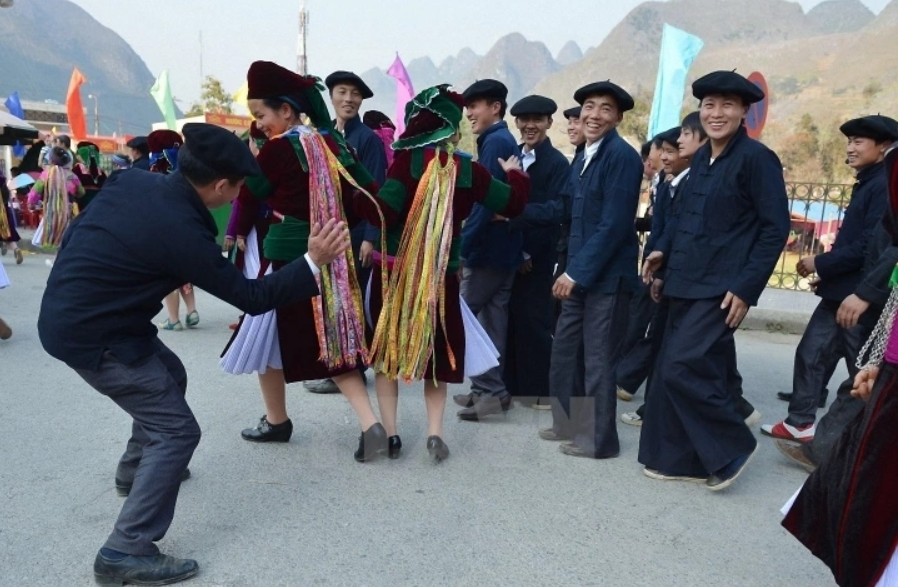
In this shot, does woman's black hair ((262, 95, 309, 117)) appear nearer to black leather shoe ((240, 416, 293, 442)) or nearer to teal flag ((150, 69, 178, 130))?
black leather shoe ((240, 416, 293, 442))

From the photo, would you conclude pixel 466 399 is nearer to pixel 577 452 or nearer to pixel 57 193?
pixel 577 452

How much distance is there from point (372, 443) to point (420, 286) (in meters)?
0.87

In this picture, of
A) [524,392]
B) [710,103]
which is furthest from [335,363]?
[710,103]

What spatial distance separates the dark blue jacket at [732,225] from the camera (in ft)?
11.4

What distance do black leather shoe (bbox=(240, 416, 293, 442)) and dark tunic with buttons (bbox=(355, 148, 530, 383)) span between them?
769mm

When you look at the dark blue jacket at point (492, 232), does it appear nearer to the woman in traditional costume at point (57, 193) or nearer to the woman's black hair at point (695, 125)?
the woman's black hair at point (695, 125)

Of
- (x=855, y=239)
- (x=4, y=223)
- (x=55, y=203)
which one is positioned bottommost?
(x=4, y=223)

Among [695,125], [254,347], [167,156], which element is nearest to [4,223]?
[167,156]

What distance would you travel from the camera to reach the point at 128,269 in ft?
8.43

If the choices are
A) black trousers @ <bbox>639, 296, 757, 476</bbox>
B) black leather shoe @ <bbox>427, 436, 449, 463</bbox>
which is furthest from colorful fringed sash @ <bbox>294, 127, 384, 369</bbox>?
black trousers @ <bbox>639, 296, 757, 476</bbox>

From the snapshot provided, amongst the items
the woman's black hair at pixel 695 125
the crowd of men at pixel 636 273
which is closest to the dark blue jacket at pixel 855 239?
the crowd of men at pixel 636 273

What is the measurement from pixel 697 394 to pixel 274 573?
210cm

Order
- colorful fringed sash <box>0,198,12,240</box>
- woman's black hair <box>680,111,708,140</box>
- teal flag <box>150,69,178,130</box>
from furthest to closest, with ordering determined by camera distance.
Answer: teal flag <box>150,69,178,130</box>, colorful fringed sash <box>0,198,12,240</box>, woman's black hair <box>680,111,708,140</box>

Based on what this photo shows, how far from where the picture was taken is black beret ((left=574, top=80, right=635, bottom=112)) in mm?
4021
